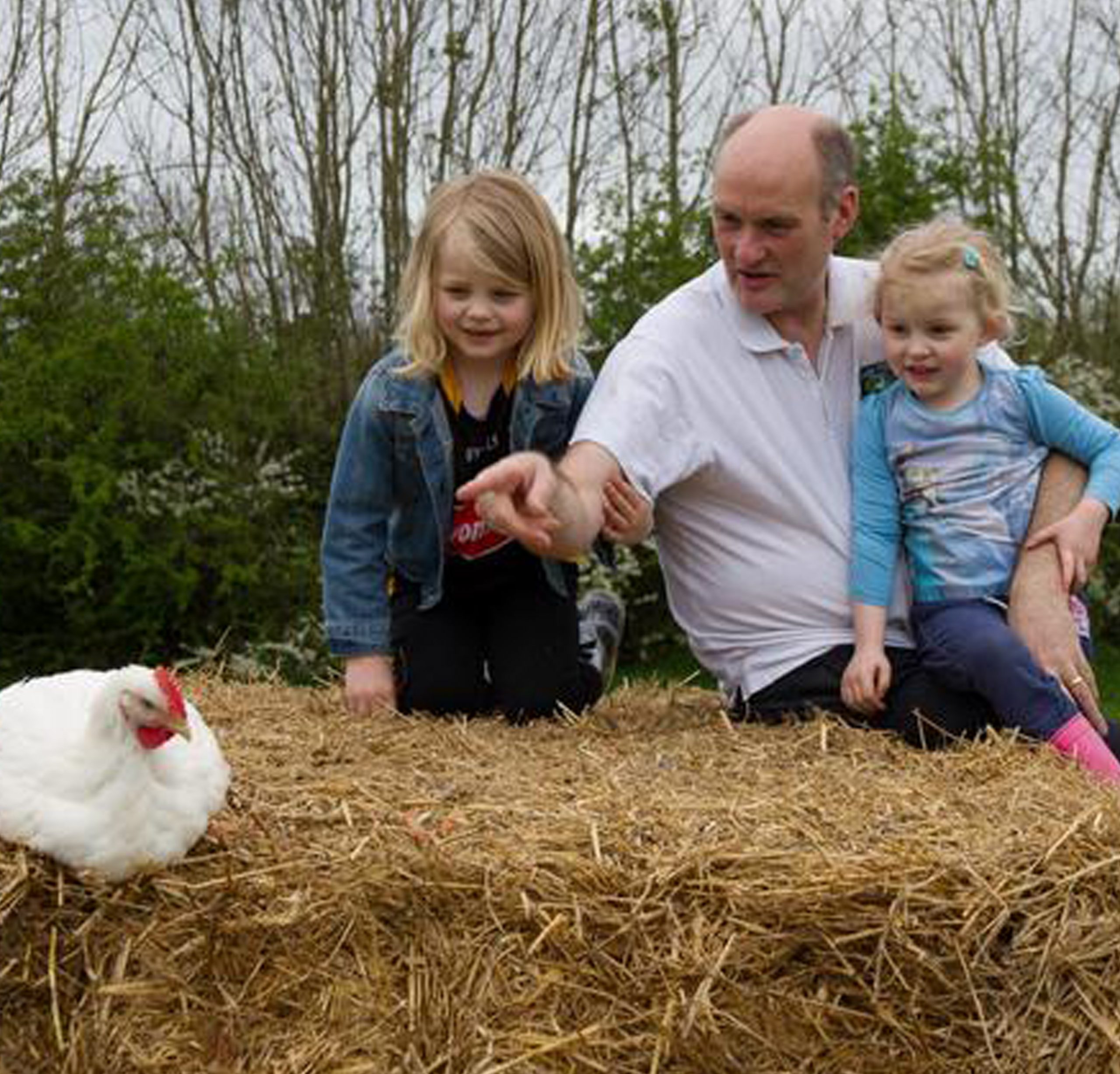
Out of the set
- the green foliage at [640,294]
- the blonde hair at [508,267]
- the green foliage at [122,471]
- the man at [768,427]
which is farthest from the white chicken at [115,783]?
the green foliage at [640,294]

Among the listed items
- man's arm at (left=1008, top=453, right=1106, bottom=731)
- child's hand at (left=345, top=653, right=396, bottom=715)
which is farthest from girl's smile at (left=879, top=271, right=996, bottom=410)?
child's hand at (left=345, top=653, right=396, bottom=715)

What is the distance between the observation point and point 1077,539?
333 centimetres

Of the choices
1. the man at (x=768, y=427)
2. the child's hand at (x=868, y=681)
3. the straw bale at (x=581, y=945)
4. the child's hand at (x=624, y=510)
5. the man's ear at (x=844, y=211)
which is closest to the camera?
the straw bale at (x=581, y=945)

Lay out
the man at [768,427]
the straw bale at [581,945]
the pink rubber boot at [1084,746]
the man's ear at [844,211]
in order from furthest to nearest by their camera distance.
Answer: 1. the man's ear at [844,211]
2. the man at [768,427]
3. the pink rubber boot at [1084,746]
4. the straw bale at [581,945]

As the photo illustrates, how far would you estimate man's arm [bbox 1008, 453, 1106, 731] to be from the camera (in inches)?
128

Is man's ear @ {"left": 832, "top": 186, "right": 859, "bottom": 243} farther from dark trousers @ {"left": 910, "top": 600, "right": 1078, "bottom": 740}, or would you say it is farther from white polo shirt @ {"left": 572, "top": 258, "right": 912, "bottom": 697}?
dark trousers @ {"left": 910, "top": 600, "right": 1078, "bottom": 740}

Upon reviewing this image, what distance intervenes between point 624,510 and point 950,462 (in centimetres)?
69

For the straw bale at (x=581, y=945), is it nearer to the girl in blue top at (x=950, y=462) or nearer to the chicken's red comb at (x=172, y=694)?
the chicken's red comb at (x=172, y=694)

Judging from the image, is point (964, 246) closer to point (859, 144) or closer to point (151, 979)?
point (151, 979)

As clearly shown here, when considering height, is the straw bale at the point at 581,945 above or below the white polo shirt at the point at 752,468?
below

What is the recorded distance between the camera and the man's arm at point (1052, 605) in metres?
3.25

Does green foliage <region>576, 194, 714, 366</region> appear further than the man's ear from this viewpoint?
Yes

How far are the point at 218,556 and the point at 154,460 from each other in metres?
0.51

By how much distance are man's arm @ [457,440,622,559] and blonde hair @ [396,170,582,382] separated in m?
0.66
